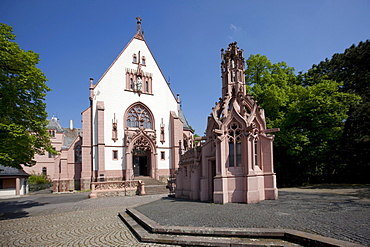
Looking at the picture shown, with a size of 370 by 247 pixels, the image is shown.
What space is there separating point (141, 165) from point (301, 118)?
71.4ft

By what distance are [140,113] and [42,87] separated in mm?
18700

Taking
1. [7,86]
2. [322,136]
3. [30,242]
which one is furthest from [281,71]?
[30,242]

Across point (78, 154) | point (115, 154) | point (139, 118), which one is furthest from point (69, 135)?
point (115, 154)

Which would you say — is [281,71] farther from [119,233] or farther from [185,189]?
[119,233]

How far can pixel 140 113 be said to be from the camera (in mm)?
34031

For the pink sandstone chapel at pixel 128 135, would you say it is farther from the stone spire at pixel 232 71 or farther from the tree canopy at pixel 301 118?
the tree canopy at pixel 301 118

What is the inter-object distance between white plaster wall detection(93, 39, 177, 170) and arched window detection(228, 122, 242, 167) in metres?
22.0

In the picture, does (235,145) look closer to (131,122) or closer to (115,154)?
(115,154)

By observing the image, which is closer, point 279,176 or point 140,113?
point 279,176

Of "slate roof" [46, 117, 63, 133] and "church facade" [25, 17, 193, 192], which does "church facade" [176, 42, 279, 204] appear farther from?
"slate roof" [46, 117, 63, 133]

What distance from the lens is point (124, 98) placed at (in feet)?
108

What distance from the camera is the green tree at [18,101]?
13.0 m

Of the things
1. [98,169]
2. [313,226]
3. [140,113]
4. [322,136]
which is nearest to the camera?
[313,226]

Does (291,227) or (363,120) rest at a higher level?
(363,120)
